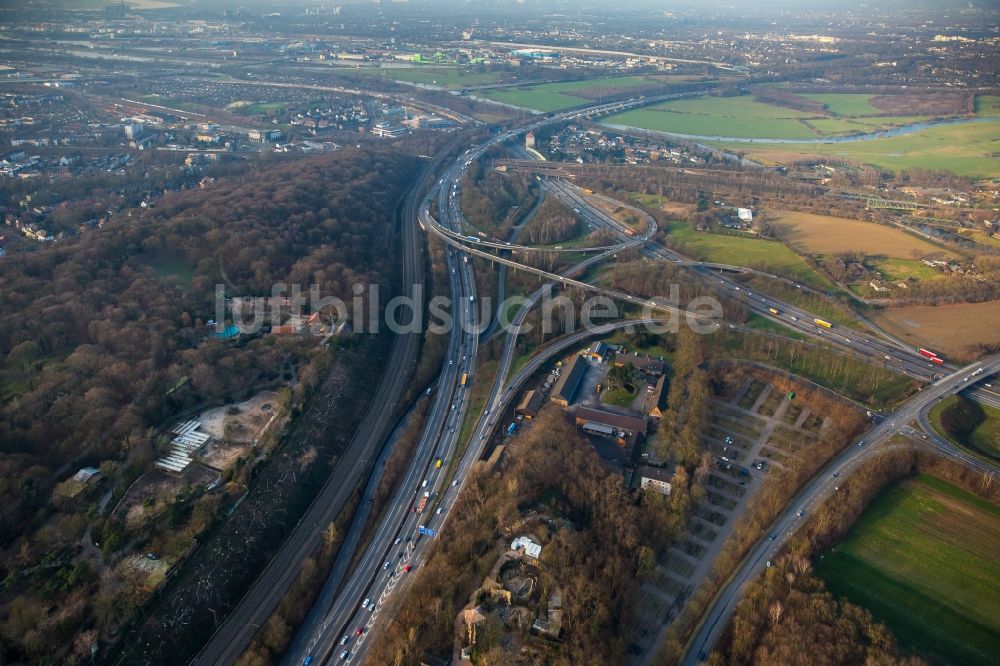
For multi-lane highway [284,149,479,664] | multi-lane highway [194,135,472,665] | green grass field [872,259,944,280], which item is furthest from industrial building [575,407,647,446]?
green grass field [872,259,944,280]

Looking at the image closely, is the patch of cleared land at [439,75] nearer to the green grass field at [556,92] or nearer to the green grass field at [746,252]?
the green grass field at [556,92]

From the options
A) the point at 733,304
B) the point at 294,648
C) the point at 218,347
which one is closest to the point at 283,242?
the point at 218,347

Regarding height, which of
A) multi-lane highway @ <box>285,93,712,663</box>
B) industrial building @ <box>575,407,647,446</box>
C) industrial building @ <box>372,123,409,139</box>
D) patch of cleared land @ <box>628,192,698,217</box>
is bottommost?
multi-lane highway @ <box>285,93,712,663</box>

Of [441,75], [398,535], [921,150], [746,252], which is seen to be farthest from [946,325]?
[441,75]

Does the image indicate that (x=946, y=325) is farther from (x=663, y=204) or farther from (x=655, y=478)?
(x=663, y=204)

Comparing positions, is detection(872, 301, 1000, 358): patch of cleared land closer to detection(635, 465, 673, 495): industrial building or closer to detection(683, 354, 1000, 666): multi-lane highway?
detection(683, 354, 1000, 666): multi-lane highway

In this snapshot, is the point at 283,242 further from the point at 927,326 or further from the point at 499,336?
the point at 927,326
